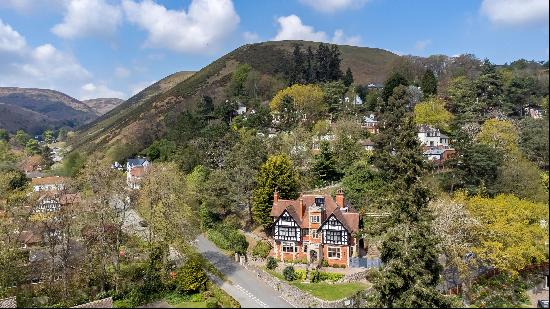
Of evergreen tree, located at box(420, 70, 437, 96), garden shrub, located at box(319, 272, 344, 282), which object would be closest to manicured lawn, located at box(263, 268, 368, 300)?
garden shrub, located at box(319, 272, 344, 282)

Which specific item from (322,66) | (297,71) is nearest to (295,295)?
(322,66)

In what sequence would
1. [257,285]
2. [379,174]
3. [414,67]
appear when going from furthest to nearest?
[414,67] < [379,174] < [257,285]

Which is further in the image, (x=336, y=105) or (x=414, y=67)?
(x=414, y=67)

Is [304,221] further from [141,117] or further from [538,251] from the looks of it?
[141,117]

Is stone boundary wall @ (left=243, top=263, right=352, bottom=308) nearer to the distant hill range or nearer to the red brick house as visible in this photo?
the red brick house

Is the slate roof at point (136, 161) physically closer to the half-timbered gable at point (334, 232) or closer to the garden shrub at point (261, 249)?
the garden shrub at point (261, 249)

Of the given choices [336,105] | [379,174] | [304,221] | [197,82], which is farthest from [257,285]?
[197,82]
